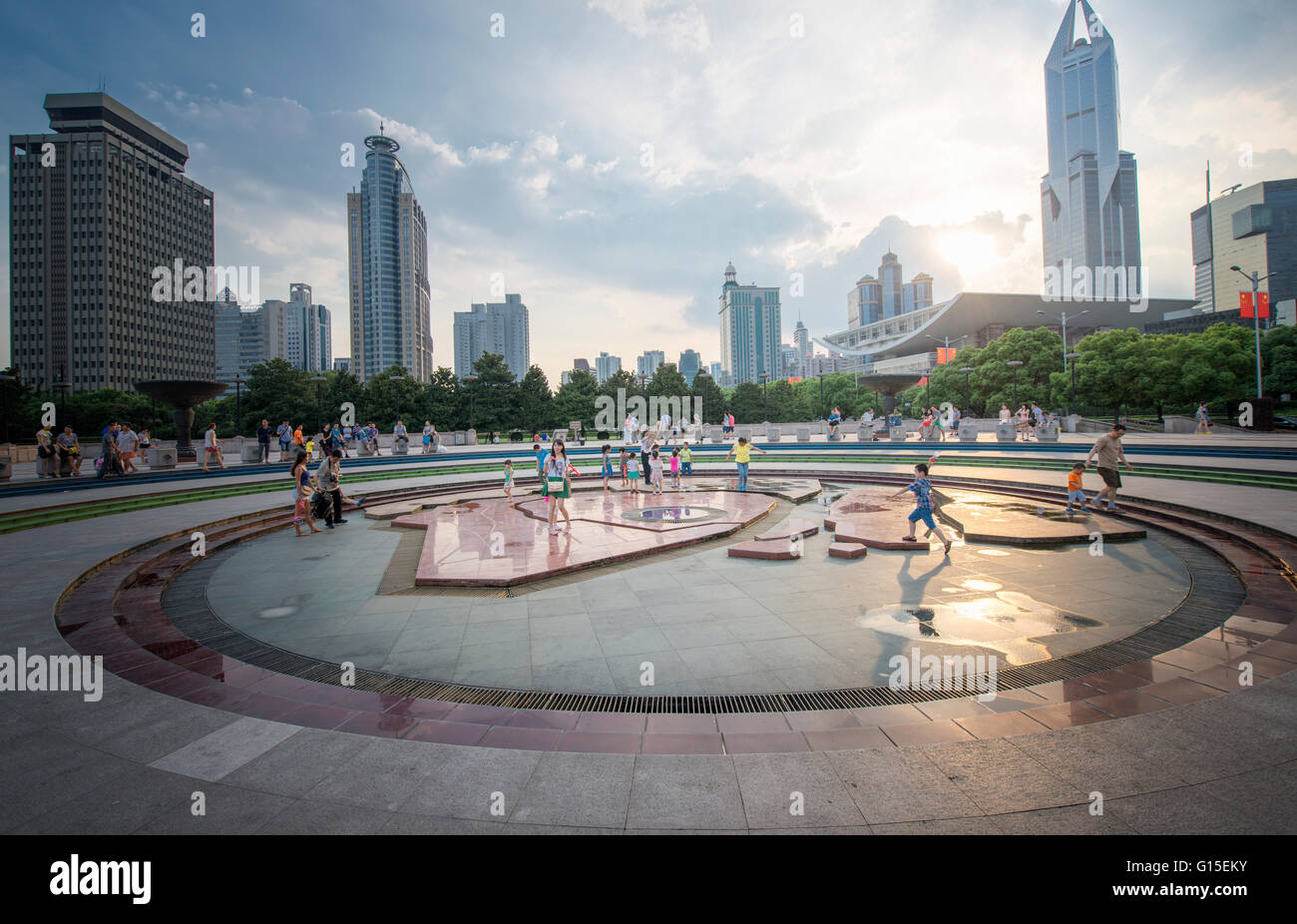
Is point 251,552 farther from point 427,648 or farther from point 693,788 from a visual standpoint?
point 693,788

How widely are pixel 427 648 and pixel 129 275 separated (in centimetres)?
14189

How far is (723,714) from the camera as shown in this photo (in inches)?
165

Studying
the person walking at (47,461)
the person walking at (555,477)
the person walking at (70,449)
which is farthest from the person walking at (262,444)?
the person walking at (555,477)

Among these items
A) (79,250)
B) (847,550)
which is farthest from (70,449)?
(79,250)

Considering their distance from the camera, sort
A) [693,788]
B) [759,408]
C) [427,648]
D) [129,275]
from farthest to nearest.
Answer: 1. [129,275]
2. [759,408]
3. [427,648]
4. [693,788]

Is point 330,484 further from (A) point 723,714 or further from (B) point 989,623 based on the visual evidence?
(B) point 989,623

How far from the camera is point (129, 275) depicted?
107 m

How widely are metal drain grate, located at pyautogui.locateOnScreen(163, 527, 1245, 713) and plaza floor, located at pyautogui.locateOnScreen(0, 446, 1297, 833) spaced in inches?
6.3

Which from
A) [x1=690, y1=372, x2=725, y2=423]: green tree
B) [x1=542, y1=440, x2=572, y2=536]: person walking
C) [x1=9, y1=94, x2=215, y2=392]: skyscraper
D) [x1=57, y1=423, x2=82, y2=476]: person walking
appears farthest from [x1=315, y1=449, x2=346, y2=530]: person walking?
[x1=9, y1=94, x2=215, y2=392]: skyscraper

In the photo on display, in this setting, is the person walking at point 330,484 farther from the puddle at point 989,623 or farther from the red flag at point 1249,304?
the red flag at point 1249,304

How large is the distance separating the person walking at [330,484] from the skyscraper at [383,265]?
14968cm

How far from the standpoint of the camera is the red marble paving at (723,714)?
379cm
